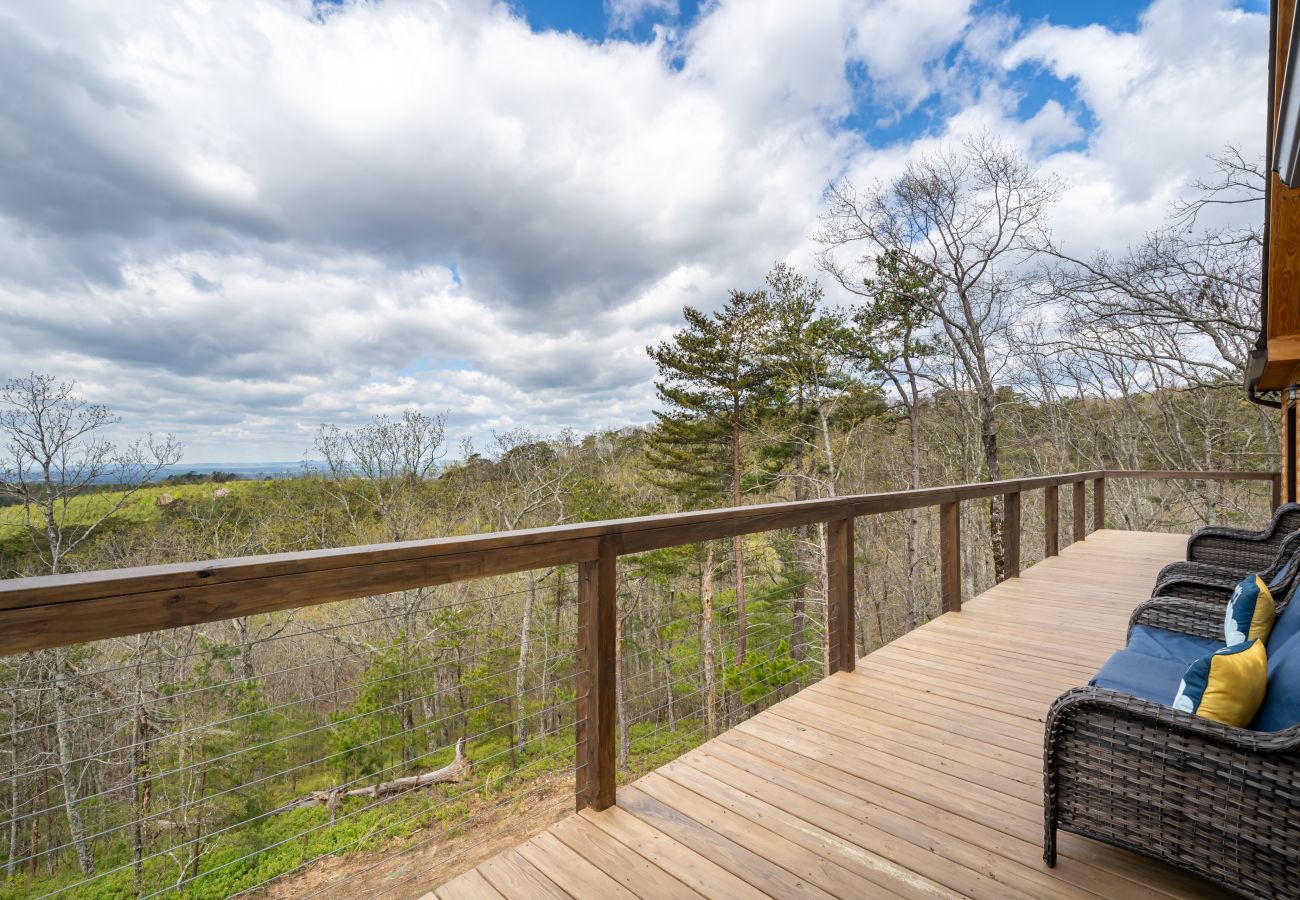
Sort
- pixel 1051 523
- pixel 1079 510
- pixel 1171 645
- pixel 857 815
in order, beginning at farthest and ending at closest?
pixel 1079 510
pixel 1051 523
pixel 1171 645
pixel 857 815

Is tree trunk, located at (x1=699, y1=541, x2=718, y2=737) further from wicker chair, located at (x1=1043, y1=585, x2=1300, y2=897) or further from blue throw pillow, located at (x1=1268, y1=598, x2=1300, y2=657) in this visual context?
wicker chair, located at (x1=1043, y1=585, x2=1300, y2=897)

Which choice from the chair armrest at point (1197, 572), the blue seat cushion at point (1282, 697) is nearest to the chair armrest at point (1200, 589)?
the chair armrest at point (1197, 572)

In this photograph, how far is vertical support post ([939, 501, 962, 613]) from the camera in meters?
3.90

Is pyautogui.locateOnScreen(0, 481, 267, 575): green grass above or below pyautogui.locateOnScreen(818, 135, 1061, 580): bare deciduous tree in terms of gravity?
below

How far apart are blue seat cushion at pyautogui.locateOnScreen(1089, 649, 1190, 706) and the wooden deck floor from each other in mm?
419

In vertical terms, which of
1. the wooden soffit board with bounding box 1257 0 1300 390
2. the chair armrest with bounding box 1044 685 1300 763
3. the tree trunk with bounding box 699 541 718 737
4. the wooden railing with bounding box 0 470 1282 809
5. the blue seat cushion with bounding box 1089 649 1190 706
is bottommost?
the tree trunk with bounding box 699 541 718 737

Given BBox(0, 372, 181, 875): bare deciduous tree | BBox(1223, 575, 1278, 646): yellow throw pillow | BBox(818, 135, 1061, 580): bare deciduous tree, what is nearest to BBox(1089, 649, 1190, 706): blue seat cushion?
BBox(1223, 575, 1278, 646): yellow throw pillow

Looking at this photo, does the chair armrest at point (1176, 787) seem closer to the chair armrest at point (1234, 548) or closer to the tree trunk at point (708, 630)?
the chair armrest at point (1234, 548)

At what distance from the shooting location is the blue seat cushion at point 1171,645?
7.72 feet

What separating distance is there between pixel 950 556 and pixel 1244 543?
214cm

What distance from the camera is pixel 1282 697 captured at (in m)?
1.44

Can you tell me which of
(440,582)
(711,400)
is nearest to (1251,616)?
(440,582)

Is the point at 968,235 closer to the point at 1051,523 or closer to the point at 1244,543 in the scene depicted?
the point at 1051,523

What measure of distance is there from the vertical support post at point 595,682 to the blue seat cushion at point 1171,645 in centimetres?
229
